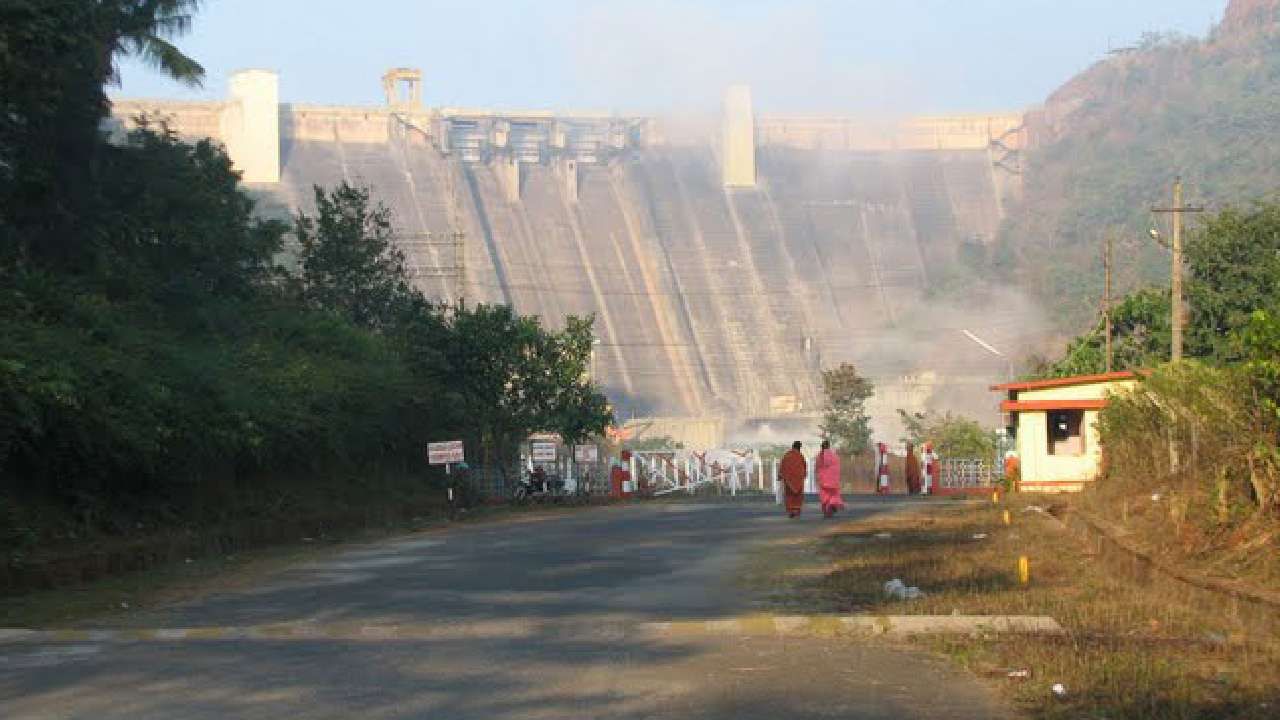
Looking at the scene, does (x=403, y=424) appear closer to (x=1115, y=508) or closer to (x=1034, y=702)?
(x=1115, y=508)

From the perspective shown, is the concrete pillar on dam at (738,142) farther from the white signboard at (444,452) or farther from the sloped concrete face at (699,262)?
the white signboard at (444,452)

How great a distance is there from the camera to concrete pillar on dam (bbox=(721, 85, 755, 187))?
17125cm

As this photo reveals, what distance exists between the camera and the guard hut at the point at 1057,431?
45.8m

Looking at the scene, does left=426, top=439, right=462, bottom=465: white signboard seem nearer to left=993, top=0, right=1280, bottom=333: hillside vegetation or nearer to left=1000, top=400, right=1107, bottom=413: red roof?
left=1000, top=400, right=1107, bottom=413: red roof

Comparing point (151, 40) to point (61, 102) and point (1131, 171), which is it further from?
point (1131, 171)

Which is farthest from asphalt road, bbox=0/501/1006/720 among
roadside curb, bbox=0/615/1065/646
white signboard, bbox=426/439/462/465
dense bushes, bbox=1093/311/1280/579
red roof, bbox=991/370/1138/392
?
red roof, bbox=991/370/1138/392

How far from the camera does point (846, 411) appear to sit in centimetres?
9556

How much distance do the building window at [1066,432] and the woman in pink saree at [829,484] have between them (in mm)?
14652

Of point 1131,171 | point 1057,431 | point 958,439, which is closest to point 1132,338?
point 958,439

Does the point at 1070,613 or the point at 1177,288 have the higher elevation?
the point at 1177,288

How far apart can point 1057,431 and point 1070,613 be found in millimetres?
34108

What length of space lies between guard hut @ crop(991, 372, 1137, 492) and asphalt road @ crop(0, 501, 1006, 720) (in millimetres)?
27813

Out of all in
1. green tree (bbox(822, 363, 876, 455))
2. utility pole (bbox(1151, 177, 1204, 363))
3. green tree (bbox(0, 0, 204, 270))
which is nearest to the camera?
green tree (bbox(0, 0, 204, 270))

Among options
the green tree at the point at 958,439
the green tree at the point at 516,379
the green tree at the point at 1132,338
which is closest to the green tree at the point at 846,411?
the green tree at the point at 958,439
